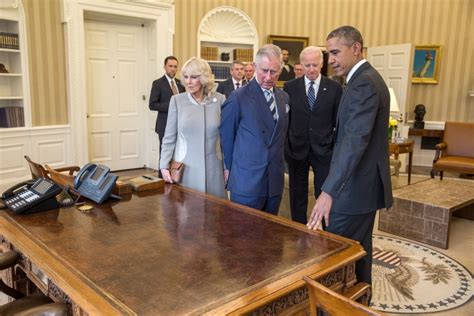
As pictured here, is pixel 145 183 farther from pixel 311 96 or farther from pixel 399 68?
pixel 399 68

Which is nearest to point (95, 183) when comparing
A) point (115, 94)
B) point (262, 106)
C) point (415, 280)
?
point (262, 106)

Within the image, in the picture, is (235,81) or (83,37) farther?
(83,37)

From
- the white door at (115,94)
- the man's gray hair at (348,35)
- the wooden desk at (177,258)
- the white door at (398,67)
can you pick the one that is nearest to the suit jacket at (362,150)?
the man's gray hair at (348,35)

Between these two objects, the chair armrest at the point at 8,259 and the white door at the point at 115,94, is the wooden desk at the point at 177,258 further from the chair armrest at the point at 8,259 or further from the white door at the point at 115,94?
the white door at the point at 115,94

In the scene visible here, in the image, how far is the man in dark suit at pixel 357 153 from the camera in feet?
6.56

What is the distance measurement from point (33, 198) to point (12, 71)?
419cm

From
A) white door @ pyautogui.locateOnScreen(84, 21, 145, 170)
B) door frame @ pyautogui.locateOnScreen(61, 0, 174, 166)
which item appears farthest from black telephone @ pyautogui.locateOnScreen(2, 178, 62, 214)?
white door @ pyautogui.locateOnScreen(84, 21, 145, 170)

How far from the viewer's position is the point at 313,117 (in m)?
3.36

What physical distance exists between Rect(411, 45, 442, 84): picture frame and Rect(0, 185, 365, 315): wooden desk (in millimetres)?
6825

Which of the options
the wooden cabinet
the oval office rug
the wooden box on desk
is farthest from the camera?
the wooden cabinet

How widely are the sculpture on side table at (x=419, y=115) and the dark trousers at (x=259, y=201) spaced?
5.99m

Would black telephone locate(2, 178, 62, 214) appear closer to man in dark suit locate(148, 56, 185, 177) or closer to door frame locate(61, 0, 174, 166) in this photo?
man in dark suit locate(148, 56, 185, 177)

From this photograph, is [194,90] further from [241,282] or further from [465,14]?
[465,14]

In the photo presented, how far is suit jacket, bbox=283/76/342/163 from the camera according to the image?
131 inches
